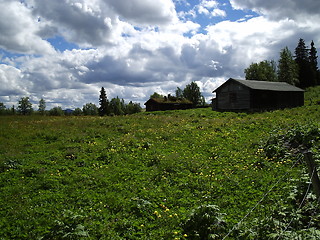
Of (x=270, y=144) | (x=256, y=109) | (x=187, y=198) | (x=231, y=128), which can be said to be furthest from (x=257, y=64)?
(x=187, y=198)

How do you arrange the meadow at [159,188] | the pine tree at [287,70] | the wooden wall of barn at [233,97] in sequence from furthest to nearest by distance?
the pine tree at [287,70] < the wooden wall of barn at [233,97] < the meadow at [159,188]

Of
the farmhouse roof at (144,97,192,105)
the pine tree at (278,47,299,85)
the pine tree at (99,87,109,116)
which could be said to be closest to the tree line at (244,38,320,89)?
the pine tree at (278,47,299,85)

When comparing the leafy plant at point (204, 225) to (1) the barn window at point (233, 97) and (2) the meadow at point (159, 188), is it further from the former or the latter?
(1) the barn window at point (233, 97)

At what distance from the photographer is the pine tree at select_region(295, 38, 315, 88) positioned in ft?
247

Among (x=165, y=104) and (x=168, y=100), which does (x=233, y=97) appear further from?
(x=168, y=100)

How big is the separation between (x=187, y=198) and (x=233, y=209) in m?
1.57

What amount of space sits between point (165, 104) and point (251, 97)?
3506 centimetres

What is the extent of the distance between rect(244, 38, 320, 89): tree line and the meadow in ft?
216

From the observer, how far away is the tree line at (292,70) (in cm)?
7056

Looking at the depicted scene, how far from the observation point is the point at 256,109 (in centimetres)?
3750

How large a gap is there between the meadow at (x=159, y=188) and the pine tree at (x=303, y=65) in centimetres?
7411

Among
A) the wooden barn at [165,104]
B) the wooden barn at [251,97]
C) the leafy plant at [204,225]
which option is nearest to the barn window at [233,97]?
the wooden barn at [251,97]

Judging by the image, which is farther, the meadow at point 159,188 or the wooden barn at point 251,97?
the wooden barn at point 251,97

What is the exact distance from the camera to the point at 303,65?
7688cm
